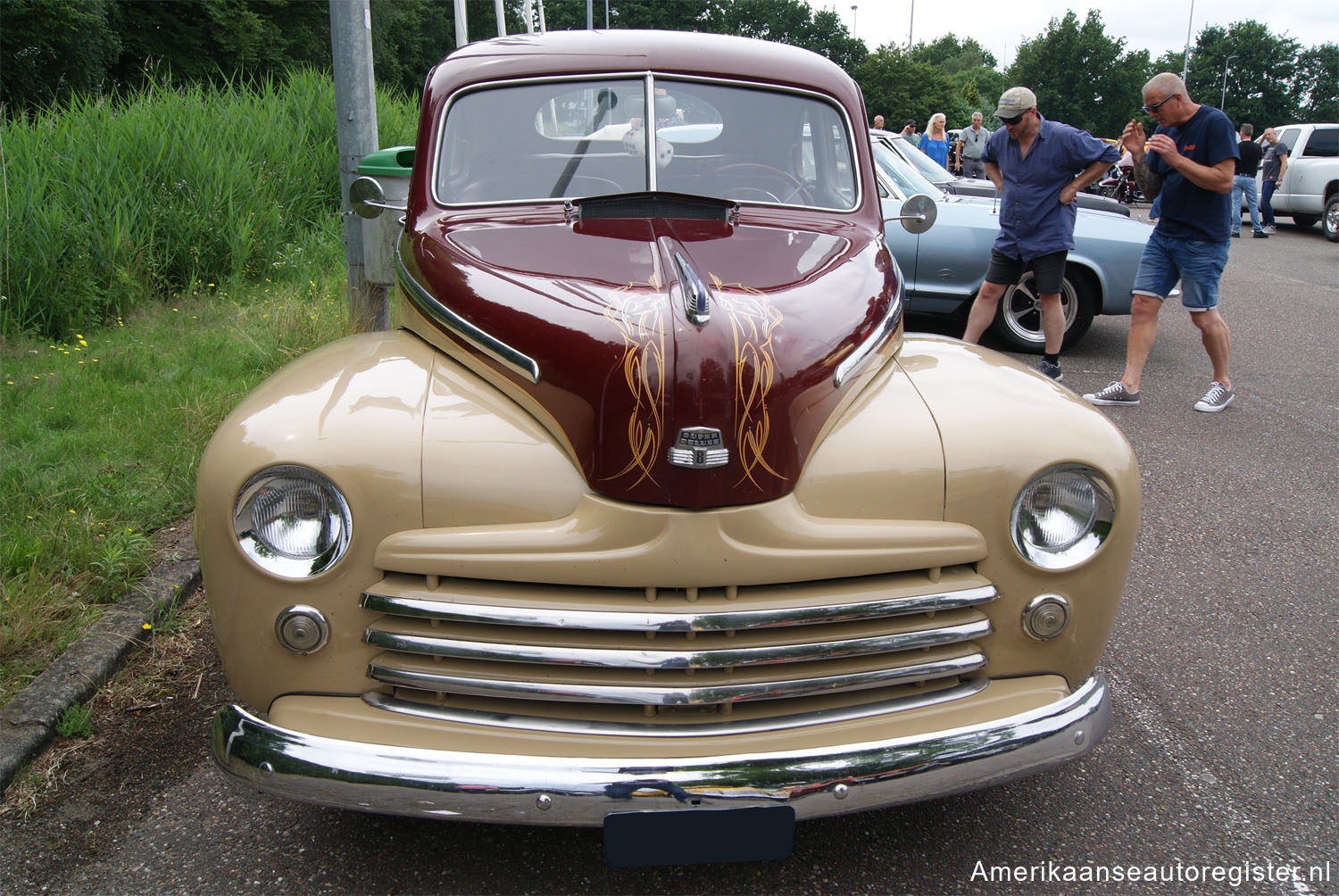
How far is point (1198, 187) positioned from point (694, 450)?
4.86 m

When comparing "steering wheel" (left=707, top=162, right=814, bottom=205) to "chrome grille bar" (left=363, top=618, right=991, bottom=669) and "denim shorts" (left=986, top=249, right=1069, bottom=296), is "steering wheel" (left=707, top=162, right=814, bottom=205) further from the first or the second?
"denim shorts" (left=986, top=249, right=1069, bottom=296)

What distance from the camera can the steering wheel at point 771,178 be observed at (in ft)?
10.8

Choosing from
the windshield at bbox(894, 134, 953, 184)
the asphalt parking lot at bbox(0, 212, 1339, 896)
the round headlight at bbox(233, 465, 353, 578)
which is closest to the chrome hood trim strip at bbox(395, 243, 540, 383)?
the round headlight at bbox(233, 465, 353, 578)

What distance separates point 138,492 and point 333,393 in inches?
85.7

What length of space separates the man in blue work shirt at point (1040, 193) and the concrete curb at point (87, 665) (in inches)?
A: 197

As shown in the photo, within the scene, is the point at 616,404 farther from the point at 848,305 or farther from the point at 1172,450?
the point at 1172,450

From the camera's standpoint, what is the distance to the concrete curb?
2.70 metres

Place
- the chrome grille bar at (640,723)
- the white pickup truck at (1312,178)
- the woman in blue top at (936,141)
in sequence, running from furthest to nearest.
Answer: the white pickup truck at (1312,178), the woman in blue top at (936,141), the chrome grille bar at (640,723)

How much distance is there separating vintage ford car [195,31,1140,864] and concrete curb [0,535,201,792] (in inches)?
38.9

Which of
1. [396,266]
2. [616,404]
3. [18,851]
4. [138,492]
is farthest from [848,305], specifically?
[138,492]

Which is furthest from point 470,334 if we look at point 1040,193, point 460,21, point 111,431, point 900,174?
point 460,21

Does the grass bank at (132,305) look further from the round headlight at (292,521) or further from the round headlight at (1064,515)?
the round headlight at (1064,515)

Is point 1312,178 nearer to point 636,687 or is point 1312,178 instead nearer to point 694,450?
point 694,450

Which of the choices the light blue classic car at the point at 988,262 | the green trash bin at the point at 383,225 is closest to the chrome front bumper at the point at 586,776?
the green trash bin at the point at 383,225
